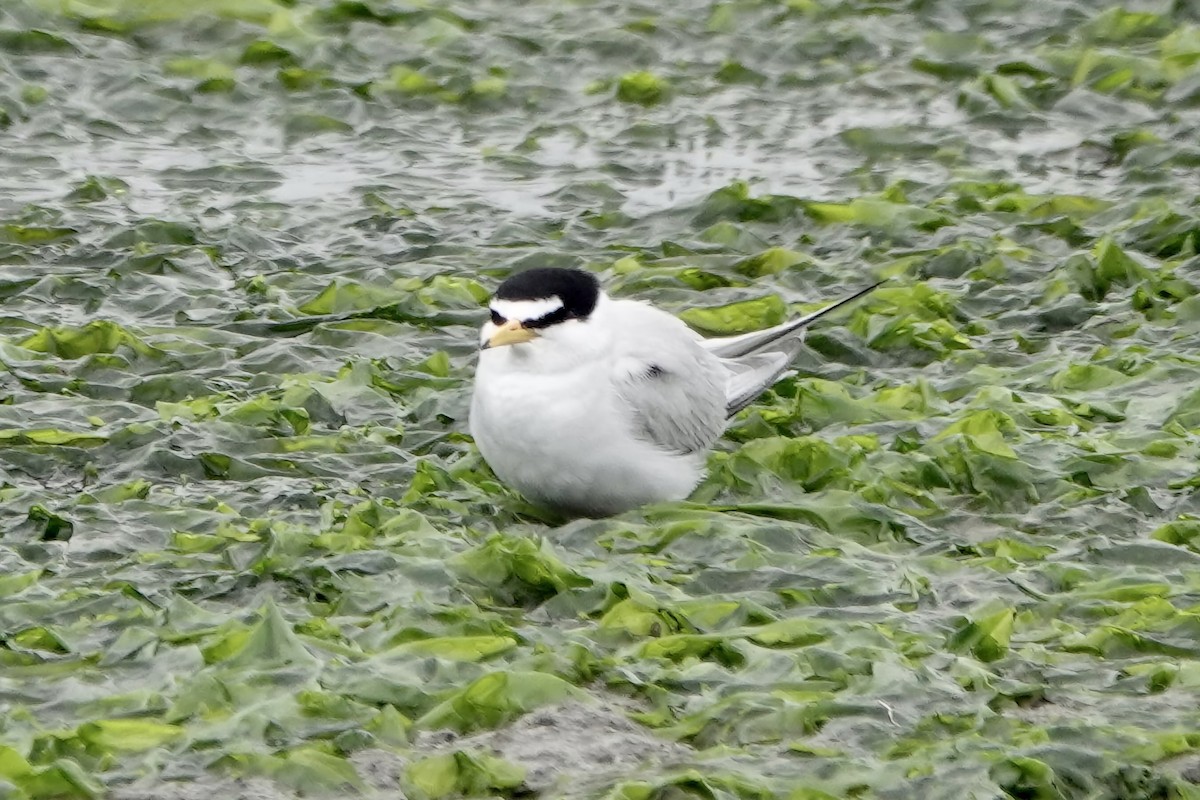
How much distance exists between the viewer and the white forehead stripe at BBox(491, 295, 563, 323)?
7770 millimetres

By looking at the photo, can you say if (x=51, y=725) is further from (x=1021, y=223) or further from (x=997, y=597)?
(x=1021, y=223)

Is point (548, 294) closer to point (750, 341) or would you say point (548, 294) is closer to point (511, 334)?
point (511, 334)

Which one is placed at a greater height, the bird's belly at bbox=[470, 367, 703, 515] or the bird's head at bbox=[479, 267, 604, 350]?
the bird's head at bbox=[479, 267, 604, 350]

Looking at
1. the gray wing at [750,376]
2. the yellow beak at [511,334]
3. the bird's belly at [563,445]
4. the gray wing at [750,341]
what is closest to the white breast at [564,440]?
the bird's belly at [563,445]

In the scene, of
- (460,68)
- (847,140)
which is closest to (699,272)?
(847,140)

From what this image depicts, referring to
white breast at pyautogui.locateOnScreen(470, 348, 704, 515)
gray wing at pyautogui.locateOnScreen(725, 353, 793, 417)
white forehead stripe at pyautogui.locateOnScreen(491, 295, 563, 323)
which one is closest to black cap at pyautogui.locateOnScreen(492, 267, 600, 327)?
white forehead stripe at pyautogui.locateOnScreen(491, 295, 563, 323)

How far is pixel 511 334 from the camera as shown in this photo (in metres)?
7.67

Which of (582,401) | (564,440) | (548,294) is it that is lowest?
(564,440)

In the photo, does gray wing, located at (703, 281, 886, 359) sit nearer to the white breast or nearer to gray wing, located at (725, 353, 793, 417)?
gray wing, located at (725, 353, 793, 417)

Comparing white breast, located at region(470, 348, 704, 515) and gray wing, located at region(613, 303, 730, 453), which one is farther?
gray wing, located at region(613, 303, 730, 453)

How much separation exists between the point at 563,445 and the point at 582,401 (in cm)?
20

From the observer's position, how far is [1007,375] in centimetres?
939

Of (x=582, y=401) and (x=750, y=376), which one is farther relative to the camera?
(x=750, y=376)

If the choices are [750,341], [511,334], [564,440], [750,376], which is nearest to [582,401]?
[564,440]
